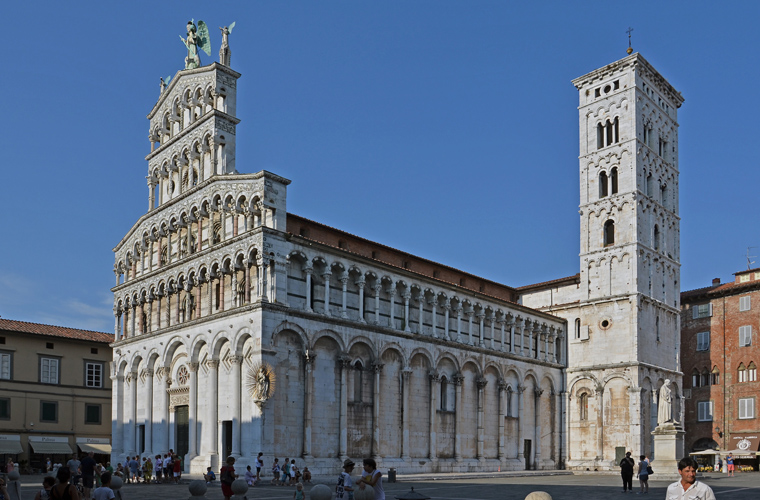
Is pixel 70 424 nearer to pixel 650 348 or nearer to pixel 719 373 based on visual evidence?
pixel 650 348

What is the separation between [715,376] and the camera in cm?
5325

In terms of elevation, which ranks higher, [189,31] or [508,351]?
[189,31]

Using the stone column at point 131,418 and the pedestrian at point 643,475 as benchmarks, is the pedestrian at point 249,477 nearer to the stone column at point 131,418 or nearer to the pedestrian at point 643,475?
the stone column at point 131,418

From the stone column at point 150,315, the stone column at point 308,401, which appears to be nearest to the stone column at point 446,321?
the stone column at point 308,401

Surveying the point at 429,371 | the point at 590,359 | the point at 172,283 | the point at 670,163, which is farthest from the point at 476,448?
the point at 670,163

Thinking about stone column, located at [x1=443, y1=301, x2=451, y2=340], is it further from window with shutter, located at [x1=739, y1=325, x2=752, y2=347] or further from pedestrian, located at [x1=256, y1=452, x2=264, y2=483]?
window with shutter, located at [x1=739, y1=325, x2=752, y2=347]

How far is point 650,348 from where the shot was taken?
49.4 meters

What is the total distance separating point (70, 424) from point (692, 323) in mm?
43042

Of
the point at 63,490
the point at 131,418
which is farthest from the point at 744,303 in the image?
the point at 63,490

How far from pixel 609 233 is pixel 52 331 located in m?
37.0

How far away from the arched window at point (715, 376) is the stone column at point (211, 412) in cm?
3544

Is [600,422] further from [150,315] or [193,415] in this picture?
[150,315]

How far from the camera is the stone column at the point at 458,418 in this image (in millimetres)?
42134

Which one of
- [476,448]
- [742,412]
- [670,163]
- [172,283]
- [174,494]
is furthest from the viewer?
[670,163]
